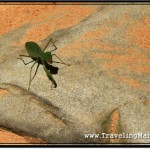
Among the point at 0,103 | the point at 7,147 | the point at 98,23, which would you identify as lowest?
the point at 7,147

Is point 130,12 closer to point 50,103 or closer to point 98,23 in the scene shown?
point 98,23

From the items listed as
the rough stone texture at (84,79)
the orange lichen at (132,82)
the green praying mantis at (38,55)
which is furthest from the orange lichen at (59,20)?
the orange lichen at (132,82)

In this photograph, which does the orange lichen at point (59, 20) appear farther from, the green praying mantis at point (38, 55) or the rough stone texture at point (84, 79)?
the green praying mantis at point (38, 55)

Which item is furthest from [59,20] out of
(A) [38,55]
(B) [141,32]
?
(B) [141,32]

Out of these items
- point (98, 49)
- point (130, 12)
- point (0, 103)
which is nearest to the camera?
point (0, 103)

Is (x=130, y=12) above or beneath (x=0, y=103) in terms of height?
above

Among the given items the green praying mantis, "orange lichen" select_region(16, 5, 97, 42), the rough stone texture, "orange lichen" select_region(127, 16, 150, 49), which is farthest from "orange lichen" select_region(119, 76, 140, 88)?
Result: "orange lichen" select_region(16, 5, 97, 42)

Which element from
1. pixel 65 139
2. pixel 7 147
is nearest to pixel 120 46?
pixel 65 139

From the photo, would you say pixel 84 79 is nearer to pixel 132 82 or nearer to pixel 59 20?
pixel 132 82
